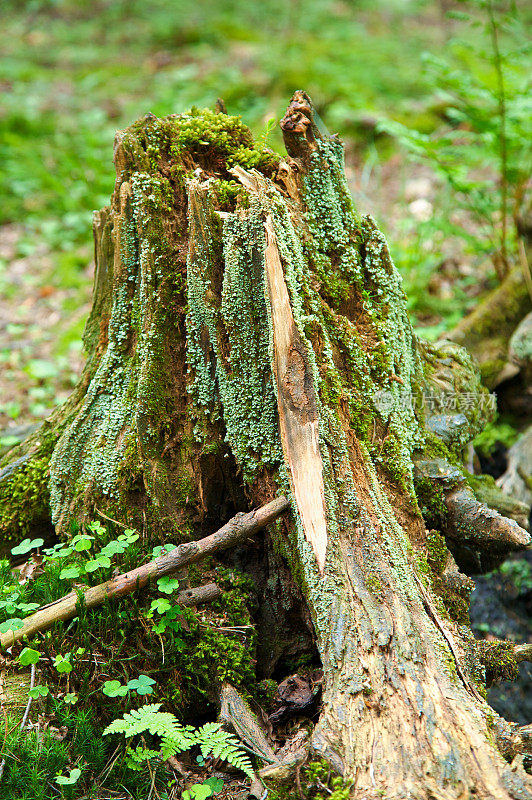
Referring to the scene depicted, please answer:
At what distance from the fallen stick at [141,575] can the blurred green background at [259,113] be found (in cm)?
190

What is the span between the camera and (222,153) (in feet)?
9.60

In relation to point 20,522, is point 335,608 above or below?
below

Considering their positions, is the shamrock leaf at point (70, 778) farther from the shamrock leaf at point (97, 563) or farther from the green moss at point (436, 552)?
the green moss at point (436, 552)

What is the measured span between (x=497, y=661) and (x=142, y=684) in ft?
5.12

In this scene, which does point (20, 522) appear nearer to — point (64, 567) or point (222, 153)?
point (64, 567)

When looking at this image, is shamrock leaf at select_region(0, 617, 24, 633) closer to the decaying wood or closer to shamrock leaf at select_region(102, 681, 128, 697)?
shamrock leaf at select_region(102, 681, 128, 697)

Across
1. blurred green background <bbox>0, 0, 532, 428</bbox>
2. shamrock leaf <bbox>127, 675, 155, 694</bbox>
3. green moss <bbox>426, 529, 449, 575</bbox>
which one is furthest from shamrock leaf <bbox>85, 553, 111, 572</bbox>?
blurred green background <bbox>0, 0, 532, 428</bbox>

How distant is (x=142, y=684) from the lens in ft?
7.63

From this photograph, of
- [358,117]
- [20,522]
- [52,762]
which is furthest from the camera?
[358,117]

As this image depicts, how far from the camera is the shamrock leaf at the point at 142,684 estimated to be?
2.30 metres

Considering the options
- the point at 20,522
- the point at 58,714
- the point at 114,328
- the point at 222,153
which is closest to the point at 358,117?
the point at 222,153

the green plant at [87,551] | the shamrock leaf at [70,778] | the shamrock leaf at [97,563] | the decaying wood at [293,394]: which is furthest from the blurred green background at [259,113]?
the shamrock leaf at [70,778]

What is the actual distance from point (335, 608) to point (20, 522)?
1848mm

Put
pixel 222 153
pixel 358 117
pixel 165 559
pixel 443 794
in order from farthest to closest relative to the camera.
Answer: pixel 358 117 → pixel 222 153 → pixel 165 559 → pixel 443 794
